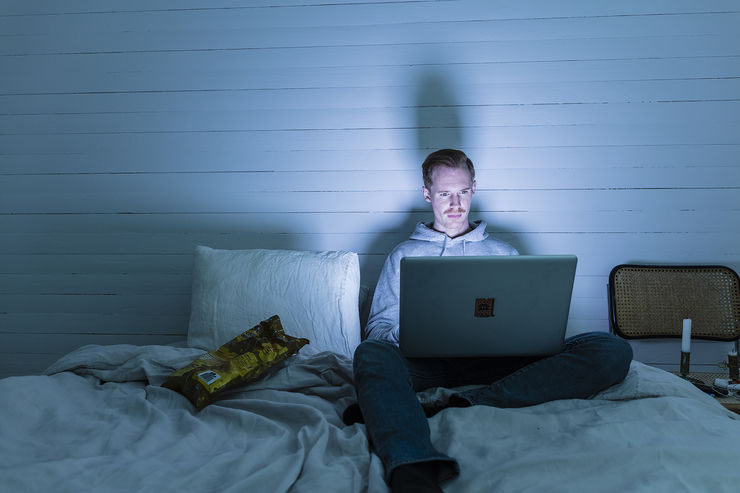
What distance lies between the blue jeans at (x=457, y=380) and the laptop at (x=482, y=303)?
0.25 feet

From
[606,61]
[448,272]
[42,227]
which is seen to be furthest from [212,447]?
[606,61]

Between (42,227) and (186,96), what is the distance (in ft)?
2.88

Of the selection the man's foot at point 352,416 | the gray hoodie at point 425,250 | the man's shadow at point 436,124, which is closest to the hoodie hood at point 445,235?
the gray hoodie at point 425,250

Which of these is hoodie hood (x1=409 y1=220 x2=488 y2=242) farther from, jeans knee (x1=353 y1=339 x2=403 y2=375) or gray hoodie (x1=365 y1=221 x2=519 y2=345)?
jeans knee (x1=353 y1=339 x2=403 y2=375)

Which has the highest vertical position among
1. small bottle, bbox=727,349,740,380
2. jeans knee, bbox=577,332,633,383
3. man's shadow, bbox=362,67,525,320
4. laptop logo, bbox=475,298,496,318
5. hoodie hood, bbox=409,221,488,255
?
man's shadow, bbox=362,67,525,320

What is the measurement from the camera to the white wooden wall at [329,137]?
6.66ft

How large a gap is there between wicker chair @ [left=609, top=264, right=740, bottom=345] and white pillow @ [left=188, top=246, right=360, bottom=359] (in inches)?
41.1

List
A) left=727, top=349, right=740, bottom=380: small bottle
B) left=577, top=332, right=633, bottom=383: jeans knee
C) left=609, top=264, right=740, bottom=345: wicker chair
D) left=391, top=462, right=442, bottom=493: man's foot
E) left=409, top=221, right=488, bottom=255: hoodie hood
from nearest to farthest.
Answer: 1. left=391, top=462, right=442, bottom=493: man's foot
2. left=577, top=332, right=633, bottom=383: jeans knee
3. left=727, top=349, right=740, bottom=380: small bottle
4. left=409, top=221, right=488, bottom=255: hoodie hood
5. left=609, top=264, right=740, bottom=345: wicker chair

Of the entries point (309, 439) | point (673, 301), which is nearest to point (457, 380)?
point (309, 439)

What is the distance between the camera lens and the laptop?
1.12 m

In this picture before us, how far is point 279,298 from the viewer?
5.73 ft

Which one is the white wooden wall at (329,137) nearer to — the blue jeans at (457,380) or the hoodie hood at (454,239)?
the hoodie hood at (454,239)

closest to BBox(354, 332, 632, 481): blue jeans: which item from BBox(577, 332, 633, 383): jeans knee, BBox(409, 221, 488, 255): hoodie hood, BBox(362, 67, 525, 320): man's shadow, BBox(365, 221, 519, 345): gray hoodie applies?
BBox(577, 332, 633, 383): jeans knee

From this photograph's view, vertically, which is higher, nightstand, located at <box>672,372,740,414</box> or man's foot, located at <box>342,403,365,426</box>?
man's foot, located at <box>342,403,365,426</box>
